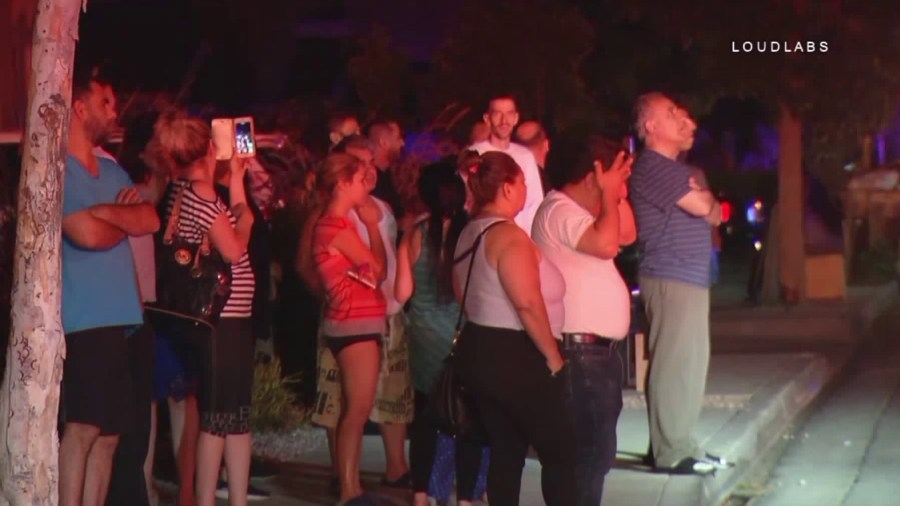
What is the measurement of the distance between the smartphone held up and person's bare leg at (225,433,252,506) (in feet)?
4.13

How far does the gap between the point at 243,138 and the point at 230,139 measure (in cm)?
17

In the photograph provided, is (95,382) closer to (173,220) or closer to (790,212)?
(173,220)

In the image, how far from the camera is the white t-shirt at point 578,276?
714 cm

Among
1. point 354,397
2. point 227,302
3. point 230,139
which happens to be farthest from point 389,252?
point 227,302

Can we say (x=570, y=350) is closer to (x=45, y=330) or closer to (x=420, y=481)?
(x=420, y=481)

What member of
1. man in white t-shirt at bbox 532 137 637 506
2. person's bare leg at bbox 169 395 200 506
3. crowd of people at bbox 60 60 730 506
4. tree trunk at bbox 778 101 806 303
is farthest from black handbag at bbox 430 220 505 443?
tree trunk at bbox 778 101 806 303

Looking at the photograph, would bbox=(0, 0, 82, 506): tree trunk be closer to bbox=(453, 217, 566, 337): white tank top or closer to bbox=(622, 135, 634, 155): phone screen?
bbox=(453, 217, 566, 337): white tank top

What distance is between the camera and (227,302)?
6.97 m

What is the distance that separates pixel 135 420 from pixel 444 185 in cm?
189

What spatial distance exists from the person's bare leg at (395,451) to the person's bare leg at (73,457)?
8.31 ft

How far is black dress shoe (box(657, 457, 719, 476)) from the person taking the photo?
29.5 ft

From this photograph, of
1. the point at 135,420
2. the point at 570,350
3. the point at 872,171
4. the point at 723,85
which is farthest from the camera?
the point at 872,171

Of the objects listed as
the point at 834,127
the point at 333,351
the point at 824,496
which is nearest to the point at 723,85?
the point at 834,127

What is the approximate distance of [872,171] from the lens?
34.4 metres
